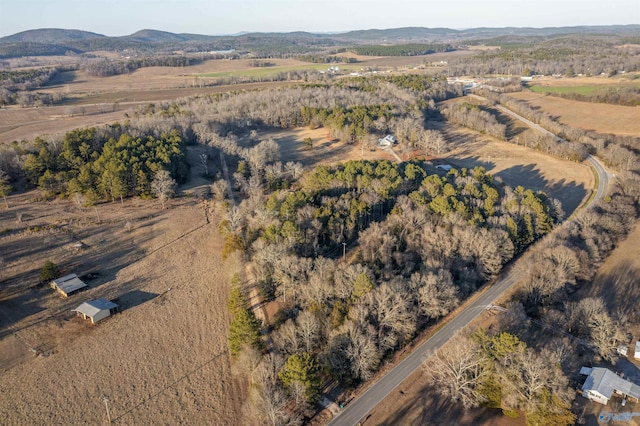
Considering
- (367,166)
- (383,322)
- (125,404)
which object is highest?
(367,166)

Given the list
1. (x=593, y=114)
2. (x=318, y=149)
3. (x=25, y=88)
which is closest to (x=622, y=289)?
(x=318, y=149)

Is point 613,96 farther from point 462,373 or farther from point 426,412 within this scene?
point 426,412

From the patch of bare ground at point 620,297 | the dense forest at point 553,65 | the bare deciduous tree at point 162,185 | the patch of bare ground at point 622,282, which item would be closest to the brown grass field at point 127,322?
the bare deciduous tree at point 162,185

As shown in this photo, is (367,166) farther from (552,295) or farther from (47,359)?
(47,359)

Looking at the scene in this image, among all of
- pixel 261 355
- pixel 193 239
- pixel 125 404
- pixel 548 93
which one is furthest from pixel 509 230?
pixel 548 93

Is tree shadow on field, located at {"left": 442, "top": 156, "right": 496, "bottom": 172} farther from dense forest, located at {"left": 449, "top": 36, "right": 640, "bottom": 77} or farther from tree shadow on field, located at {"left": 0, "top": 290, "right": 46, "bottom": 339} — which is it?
dense forest, located at {"left": 449, "top": 36, "right": 640, "bottom": 77}

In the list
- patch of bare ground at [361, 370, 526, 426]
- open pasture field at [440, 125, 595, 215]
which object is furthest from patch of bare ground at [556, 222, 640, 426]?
open pasture field at [440, 125, 595, 215]
